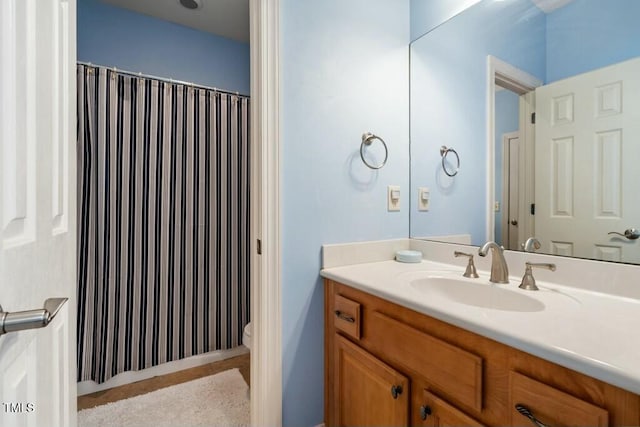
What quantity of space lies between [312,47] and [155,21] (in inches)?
62.9

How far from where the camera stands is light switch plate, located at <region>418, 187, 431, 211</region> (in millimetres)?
1523

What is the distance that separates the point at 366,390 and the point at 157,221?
162 centimetres

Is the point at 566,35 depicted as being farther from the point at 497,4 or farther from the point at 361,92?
the point at 361,92

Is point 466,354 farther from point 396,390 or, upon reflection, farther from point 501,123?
point 501,123

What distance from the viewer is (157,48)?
2.06 m

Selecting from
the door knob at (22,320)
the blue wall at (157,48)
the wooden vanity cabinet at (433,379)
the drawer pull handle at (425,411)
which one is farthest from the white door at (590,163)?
the blue wall at (157,48)

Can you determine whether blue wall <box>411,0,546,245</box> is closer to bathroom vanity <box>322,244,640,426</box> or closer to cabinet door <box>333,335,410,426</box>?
bathroom vanity <box>322,244,640,426</box>

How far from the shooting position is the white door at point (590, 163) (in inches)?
34.2

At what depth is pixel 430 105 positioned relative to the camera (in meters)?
1.51

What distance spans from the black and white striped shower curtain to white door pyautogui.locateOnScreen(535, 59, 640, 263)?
1.79 metres

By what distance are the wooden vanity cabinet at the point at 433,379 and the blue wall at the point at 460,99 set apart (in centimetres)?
67

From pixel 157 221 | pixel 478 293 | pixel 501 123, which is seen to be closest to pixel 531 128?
pixel 501 123

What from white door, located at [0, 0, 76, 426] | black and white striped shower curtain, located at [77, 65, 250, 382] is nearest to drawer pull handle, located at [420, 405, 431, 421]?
white door, located at [0, 0, 76, 426]

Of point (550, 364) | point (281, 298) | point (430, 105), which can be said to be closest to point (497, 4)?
point (430, 105)
